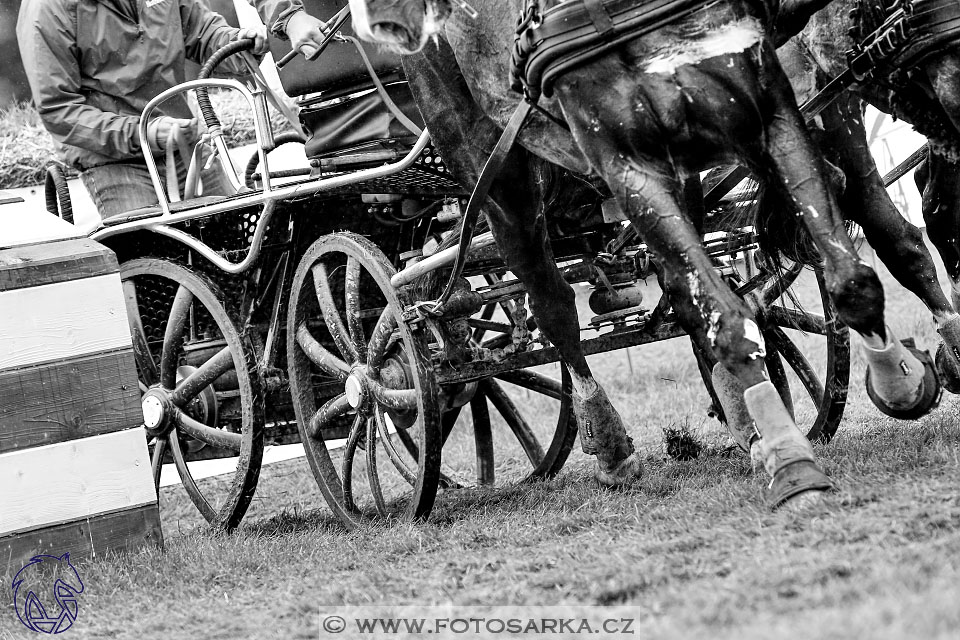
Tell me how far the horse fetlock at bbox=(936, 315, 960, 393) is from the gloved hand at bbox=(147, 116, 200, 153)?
9.74 feet

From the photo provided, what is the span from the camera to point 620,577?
8.35 feet

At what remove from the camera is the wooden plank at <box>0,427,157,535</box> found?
3771mm

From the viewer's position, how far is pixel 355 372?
164 inches

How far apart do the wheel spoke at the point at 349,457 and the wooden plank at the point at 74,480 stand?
0.69 m

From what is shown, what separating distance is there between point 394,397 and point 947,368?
1.73m

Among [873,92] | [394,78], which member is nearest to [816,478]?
[873,92]

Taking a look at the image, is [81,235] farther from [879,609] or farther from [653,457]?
[879,609]

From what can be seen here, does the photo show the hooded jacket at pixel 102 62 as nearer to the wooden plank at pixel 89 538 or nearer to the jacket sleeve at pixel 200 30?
the jacket sleeve at pixel 200 30

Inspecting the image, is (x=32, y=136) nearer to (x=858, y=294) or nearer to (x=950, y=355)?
(x=950, y=355)

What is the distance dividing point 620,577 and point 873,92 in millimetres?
1647

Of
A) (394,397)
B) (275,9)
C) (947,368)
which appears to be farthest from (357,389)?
(947,368)

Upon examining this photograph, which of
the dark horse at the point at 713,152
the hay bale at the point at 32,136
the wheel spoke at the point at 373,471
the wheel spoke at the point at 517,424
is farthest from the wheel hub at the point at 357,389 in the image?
the hay bale at the point at 32,136

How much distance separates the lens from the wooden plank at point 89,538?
3742 mm

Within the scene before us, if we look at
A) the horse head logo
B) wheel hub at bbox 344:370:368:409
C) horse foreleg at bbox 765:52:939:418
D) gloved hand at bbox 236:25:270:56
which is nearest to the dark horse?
horse foreleg at bbox 765:52:939:418
